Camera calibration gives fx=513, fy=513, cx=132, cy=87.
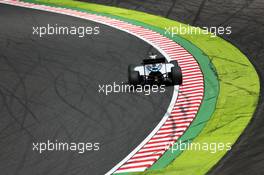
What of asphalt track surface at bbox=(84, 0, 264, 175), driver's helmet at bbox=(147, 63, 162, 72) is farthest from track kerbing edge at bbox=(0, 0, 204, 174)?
asphalt track surface at bbox=(84, 0, 264, 175)

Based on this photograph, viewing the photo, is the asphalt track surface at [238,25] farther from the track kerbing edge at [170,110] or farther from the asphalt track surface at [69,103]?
the asphalt track surface at [69,103]

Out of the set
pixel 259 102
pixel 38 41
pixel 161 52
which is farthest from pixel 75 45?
pixel 259 102

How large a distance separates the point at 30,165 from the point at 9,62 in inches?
367

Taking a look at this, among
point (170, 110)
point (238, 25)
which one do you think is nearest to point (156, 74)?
point (170, 110)

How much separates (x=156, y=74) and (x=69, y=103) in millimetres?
3351

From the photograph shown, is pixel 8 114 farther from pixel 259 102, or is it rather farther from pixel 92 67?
pixel 259 102

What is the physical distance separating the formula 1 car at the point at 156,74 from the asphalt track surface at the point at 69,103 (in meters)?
0.55

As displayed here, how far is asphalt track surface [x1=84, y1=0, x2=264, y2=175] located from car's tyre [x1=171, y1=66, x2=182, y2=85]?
9.94ft

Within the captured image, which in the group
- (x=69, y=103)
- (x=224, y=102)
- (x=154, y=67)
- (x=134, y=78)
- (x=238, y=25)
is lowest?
(x=69, y=103)

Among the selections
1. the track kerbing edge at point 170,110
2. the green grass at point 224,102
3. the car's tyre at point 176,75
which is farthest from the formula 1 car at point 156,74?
the green grass at point 224,102

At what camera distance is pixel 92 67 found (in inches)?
849

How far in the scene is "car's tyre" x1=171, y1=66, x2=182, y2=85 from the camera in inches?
741

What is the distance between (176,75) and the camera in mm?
18906

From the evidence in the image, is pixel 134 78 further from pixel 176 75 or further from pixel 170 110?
pixel 170 110
